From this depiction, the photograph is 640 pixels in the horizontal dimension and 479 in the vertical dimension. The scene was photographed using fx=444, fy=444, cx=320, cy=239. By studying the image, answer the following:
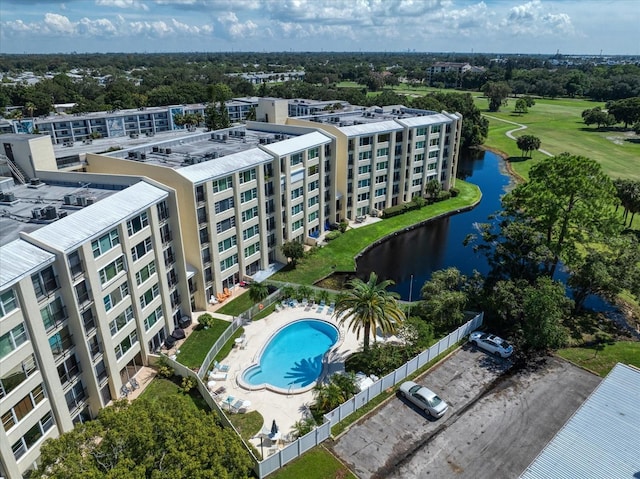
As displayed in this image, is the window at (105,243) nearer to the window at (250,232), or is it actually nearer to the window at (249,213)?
the window at (249,213)

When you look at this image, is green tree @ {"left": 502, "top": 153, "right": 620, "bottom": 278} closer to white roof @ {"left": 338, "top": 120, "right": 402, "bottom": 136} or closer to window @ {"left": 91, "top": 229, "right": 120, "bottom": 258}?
white roof @ {"left": 338, "top": 120, "right": 402, "bottom": 136}

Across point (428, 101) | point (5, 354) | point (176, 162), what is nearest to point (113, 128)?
point (176, 162)

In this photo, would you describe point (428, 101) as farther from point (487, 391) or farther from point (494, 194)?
point (487, 391)

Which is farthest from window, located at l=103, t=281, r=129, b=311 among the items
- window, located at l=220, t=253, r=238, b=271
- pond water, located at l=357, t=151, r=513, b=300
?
pond water, located at l=357, t=151, r=513, b=300

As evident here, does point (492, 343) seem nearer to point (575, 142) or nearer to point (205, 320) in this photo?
point (205, 320)

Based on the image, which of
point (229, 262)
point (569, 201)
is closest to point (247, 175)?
A: point (229, 262)

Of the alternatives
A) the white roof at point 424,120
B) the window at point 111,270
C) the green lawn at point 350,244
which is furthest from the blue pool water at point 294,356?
the white roof at point 424,120
